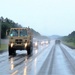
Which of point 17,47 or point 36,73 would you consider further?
point 17,47

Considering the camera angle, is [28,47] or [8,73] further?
[28,47]

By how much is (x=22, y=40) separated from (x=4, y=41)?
6674cm

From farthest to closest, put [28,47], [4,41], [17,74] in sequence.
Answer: [4,41]
[28,47]
[17,74]

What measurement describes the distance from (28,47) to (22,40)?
1.05 meters

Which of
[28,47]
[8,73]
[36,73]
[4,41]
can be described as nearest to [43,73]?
[36,73]

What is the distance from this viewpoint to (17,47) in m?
42.3

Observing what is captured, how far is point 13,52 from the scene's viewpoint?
4316 centimetres

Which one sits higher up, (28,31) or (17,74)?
(28,31)

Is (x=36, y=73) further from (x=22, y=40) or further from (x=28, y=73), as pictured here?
(x=22, y=40)

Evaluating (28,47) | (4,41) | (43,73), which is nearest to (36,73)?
(43,73)

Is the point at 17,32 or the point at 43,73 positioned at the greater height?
the point at 17,32

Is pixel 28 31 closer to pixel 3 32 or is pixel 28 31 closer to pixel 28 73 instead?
pixel 28 73

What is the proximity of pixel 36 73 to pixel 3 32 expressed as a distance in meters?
91.1

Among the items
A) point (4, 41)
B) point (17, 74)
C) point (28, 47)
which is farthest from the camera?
point (4, 41)
